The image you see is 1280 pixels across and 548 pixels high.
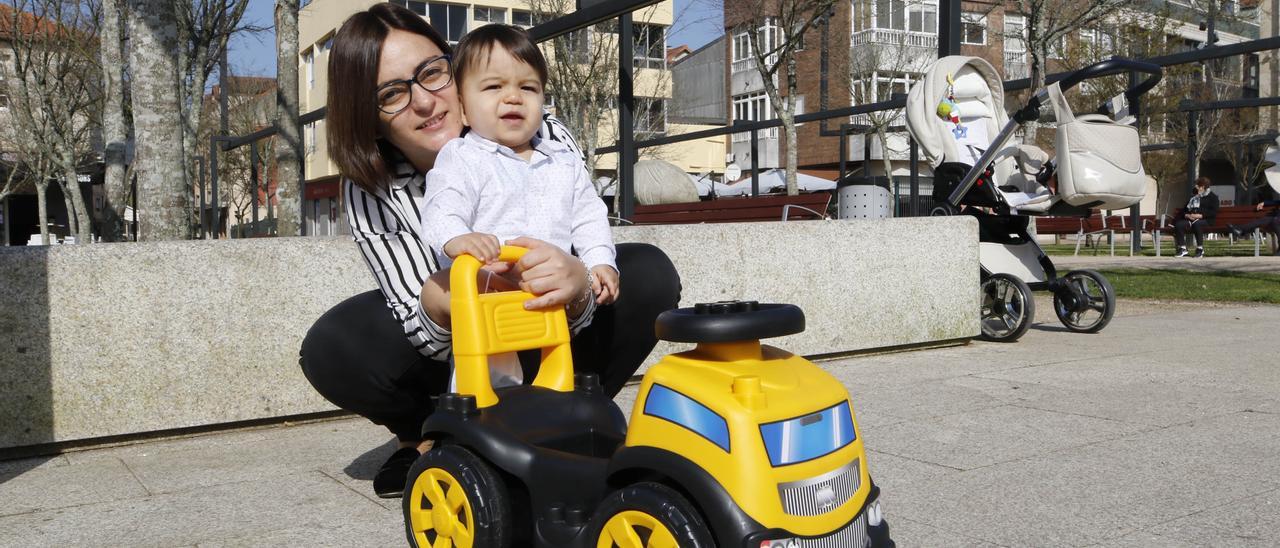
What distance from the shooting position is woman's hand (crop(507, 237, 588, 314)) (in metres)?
2.16

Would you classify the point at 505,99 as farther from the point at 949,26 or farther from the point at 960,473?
the point at 949,26

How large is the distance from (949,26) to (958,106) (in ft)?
3.01

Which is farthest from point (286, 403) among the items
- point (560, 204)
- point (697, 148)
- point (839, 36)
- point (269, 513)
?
point (697, 148)

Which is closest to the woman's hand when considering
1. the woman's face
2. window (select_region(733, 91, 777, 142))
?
the woman's face

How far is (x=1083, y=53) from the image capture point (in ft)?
93.4

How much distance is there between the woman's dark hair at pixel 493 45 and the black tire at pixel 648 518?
103cm

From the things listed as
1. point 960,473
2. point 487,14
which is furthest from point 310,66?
point 960,473

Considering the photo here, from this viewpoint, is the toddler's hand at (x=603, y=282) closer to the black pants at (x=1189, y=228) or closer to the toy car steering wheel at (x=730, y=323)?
the toy car steering wheel at (x=730, y=323)

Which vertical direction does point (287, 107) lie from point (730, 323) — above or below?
above

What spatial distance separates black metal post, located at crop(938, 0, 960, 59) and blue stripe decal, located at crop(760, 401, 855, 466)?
200 inches

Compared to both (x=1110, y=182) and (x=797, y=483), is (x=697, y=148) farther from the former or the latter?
(x=797, y=483)

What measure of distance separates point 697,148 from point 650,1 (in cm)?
4330

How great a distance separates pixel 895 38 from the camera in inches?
1563

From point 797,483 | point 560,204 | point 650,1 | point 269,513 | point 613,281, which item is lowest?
point 269,513
